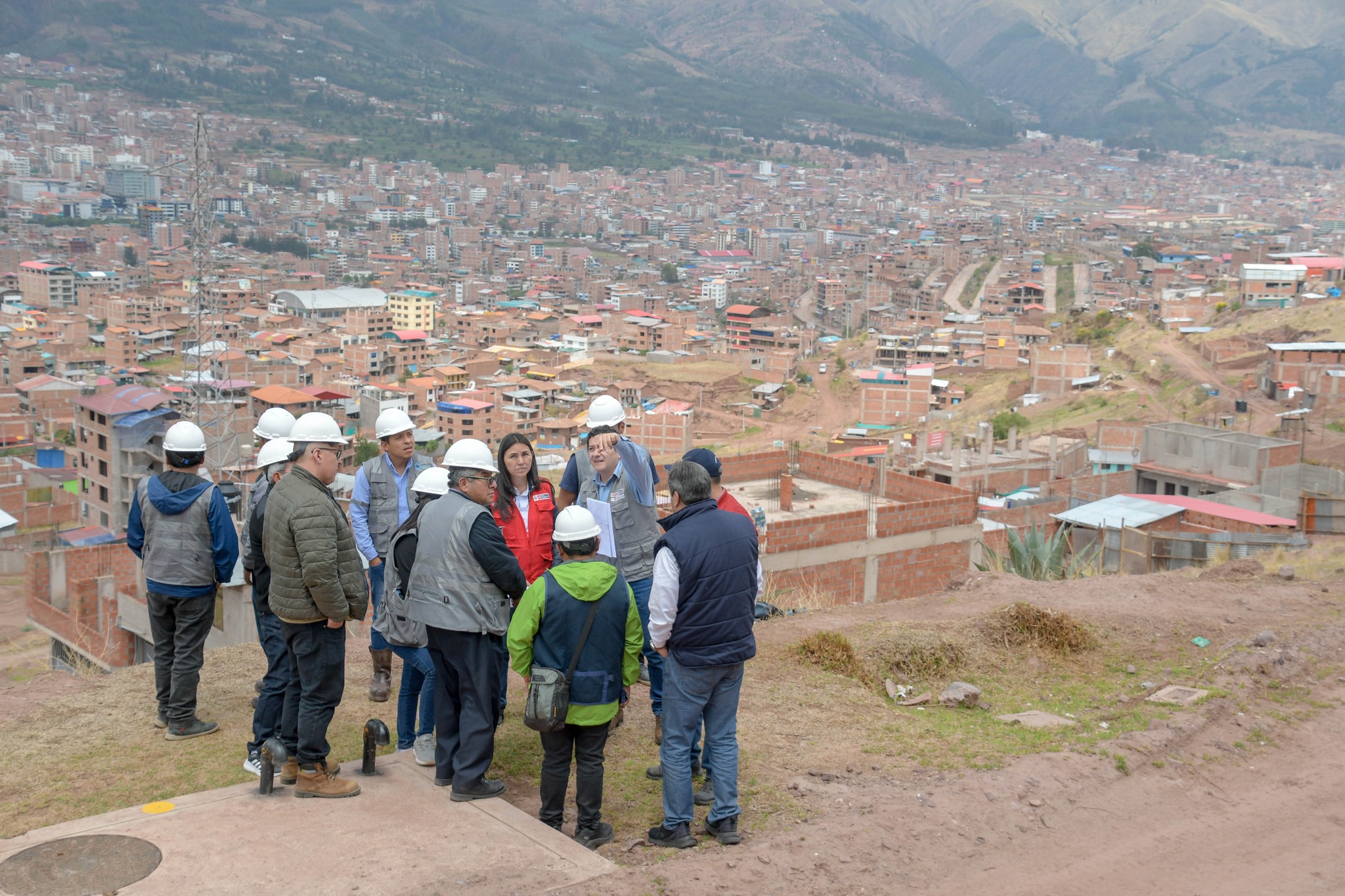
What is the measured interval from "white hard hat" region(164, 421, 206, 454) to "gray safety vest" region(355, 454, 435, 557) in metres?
0.62

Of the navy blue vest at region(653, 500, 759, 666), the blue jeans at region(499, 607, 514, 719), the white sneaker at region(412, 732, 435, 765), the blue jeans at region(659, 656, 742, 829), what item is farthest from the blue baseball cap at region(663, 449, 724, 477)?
the white sneaker at region(412, 732, 435, 765)

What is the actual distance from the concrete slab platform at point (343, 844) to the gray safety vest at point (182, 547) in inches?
30.2

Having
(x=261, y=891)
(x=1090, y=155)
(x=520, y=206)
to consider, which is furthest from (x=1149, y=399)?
(x=1090, y=155)

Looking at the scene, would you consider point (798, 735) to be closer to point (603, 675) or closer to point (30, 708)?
point (603, 675)

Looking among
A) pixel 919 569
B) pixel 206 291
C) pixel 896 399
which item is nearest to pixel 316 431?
pixel 919 569

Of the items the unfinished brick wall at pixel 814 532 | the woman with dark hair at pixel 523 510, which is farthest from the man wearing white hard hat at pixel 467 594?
the unfinished brick wall at pixel 814 532

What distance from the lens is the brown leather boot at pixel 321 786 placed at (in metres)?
3.38

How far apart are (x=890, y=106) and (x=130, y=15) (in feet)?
360

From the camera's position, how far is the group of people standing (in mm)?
3150

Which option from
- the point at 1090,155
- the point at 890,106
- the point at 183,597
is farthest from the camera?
the point at 890,106

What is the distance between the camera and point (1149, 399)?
28844mm

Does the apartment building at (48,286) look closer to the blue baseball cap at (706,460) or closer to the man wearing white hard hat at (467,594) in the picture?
the man wearing white hard hat at (467,594)

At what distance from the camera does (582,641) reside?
10.2ft

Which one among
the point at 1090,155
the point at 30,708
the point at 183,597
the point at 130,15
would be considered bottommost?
the point at 30,708
